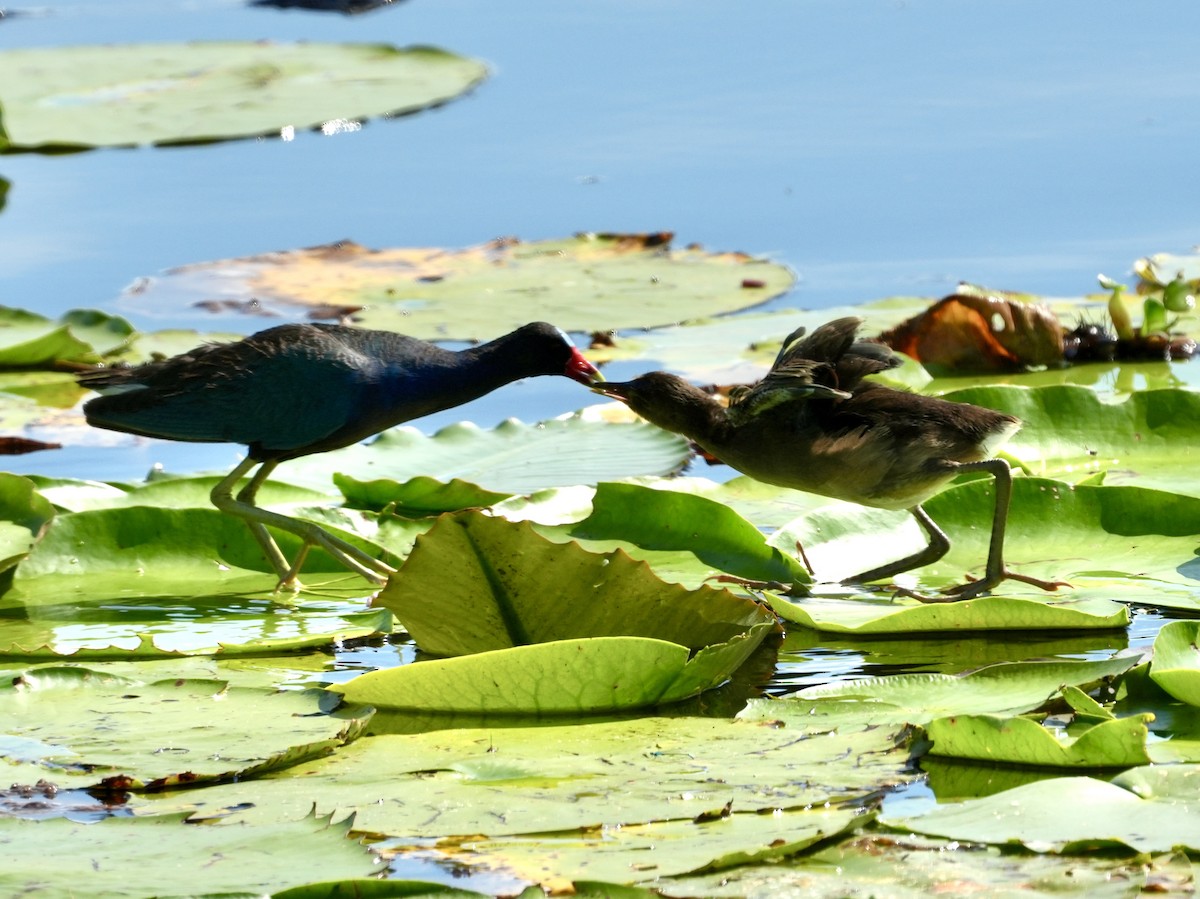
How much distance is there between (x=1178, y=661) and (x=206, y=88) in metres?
8.18

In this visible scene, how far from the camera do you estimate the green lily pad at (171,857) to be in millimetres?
2375

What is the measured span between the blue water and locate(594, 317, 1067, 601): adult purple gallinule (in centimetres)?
175

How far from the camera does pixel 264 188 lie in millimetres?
8898

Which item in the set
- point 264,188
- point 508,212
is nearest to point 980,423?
point 508,212

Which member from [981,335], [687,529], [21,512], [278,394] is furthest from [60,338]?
[981,335]

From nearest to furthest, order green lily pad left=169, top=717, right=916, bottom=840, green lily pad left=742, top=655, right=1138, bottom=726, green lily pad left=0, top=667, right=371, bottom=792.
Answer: green lily pad left=169, top=717, right=916, bottom=840
green lily pad left=0, top=667, right=371, bottom=792
green lily pad left=742, top=655, right=1138, bottom=726

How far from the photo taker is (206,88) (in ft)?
33.4

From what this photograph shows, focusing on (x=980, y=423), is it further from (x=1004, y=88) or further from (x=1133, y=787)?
(x=1004, y=88)

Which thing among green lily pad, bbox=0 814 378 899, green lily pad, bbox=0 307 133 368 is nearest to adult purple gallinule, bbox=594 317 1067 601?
green lily pad, bbox=0 814 378 899

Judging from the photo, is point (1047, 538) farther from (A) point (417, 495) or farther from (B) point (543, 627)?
(A) point (417, 495)

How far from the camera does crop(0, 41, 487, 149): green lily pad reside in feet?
31.3

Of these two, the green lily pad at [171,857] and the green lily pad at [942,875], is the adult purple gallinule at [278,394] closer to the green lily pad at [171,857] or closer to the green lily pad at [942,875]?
the green lily pad at [171,857]

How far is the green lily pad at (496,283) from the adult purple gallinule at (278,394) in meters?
1.66

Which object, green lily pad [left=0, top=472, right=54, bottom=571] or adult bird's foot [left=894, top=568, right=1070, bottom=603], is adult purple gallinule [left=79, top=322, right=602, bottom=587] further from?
adult bird's foot [left=894, top=568, right=1070, bottom=603]
